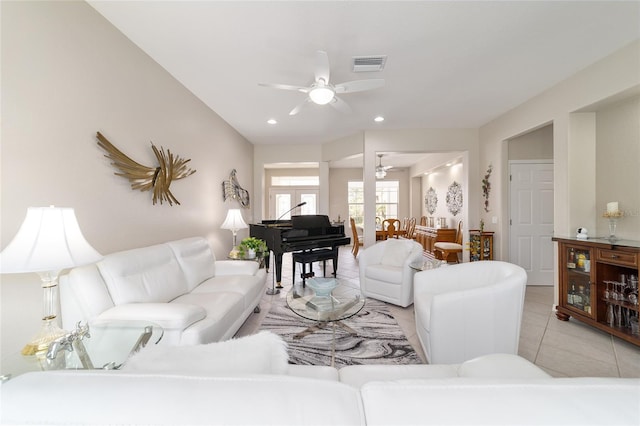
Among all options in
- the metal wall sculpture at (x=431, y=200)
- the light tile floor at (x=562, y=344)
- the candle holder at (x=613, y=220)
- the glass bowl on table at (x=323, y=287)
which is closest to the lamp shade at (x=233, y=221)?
the light tile floor at (x=562, y=344)

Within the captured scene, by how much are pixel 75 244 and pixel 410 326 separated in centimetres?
281

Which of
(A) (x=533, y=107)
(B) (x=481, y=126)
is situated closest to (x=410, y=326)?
(A) (x=533, y=107)

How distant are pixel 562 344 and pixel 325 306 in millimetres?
2261

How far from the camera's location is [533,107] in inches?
137

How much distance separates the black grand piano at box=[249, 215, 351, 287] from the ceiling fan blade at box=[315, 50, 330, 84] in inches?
89.0

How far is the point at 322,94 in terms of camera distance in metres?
2.41

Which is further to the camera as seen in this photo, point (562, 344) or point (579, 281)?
point (579, 281)

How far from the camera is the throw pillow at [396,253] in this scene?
136 inches

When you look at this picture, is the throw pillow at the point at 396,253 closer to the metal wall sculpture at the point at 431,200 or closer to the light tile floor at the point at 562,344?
the light tile floor at the point at 562,344

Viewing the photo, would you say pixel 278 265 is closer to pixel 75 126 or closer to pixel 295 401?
pixel 75 126

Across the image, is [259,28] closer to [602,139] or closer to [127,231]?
[127,231]

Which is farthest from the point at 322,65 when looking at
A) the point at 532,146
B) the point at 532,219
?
the point at 532,219

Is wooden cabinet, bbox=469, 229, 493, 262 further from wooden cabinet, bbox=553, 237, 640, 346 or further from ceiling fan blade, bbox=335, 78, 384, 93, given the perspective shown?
ceiling fan blade, bbox=335, 78, 384, 93

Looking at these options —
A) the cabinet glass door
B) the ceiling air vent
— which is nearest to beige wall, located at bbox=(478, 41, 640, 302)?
the cabinet glass door
